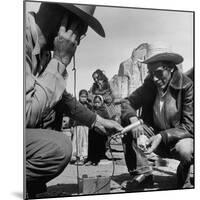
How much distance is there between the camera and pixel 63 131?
4531mm

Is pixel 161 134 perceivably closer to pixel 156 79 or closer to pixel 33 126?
pixel 156 79

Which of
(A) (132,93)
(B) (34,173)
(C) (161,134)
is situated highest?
(A) (132,93)

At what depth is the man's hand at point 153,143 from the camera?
4.87m

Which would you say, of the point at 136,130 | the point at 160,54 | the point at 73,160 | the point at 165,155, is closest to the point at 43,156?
the point at 73,160

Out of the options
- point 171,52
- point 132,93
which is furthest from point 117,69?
point 171,52

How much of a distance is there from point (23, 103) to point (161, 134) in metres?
1.41

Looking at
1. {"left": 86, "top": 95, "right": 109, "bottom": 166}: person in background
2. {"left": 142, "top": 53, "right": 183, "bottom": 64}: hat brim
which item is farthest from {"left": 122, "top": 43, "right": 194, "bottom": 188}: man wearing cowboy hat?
{"left": 86, "top": 95, "right": 109, "bottom": 166}: person in background

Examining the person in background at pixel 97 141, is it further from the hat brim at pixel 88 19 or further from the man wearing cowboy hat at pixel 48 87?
the hat brim at pixel 88 19

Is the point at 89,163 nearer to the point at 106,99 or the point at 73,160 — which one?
the point at 73,160

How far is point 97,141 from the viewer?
4.67 m

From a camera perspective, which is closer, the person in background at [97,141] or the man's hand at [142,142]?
the person in background at [97,141]

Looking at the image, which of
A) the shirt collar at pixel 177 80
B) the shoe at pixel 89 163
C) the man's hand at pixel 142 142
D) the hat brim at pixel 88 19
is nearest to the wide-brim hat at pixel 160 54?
the shirt collar at pixel 177 80

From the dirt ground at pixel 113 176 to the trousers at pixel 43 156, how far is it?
74 millimetres

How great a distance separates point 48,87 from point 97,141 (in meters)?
0.69
